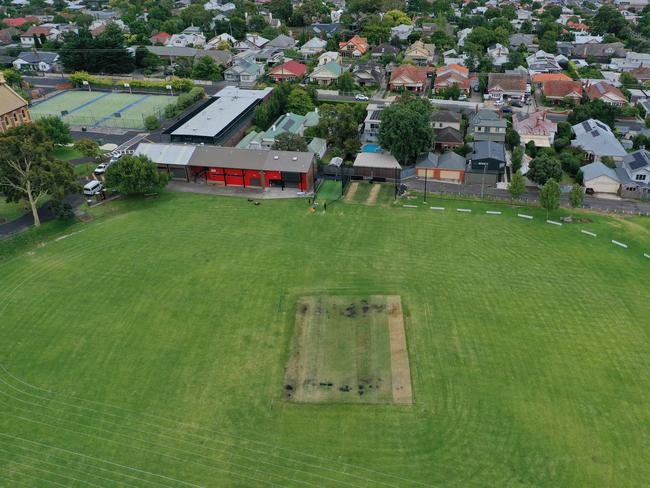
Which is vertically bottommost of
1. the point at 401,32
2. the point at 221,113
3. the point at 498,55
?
the point at 221,113

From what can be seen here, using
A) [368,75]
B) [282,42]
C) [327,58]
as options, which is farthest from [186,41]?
[368,75]

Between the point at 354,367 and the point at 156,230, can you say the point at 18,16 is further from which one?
the point at 354,367

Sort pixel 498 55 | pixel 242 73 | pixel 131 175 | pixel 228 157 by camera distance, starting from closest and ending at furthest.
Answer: pixel 131 175 < pixel 228 157 < pixel 242 73 < pixel 498 55

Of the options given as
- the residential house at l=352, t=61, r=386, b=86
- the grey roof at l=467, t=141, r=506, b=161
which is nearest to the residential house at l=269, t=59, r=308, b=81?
the residential house at l=352, t=61, r=386, b=86

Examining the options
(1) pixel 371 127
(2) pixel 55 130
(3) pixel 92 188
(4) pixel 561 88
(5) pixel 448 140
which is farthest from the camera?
(4) pixel 561 88

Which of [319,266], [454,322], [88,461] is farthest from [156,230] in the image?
[454,322]

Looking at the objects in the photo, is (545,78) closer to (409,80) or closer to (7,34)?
(409,80)

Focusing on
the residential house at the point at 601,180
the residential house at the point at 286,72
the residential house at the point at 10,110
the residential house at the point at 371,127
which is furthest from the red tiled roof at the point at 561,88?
the residential house at the point at 10,110

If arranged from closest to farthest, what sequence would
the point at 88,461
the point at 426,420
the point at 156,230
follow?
1. the point at 88,461
2. the point at 426,420
3. the point at 156,230
